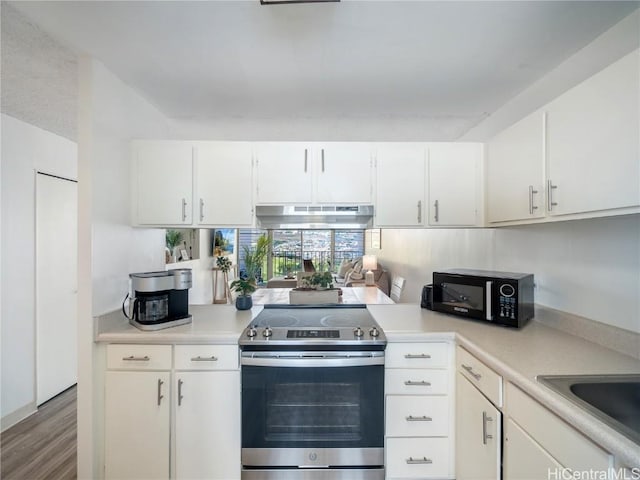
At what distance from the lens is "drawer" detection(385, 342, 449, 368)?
174cm

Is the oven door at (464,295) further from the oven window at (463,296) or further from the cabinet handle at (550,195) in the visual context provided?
the cabinet handle at (550,195)

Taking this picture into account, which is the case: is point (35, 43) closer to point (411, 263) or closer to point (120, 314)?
point (120, 314)

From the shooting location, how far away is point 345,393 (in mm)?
1700

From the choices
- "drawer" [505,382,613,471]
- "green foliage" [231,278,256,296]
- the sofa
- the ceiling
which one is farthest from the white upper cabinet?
the sofa

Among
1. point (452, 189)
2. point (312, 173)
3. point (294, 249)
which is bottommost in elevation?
point (294, 249)

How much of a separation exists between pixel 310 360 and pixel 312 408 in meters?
0.28

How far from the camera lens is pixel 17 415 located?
2449 millimetres

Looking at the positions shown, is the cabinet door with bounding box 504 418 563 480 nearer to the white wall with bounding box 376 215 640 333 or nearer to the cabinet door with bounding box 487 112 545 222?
the white wall with bounding box 376 215 640 333

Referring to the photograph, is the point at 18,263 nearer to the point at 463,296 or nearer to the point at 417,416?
the point at 417,416

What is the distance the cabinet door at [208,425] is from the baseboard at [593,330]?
1872 millimetres

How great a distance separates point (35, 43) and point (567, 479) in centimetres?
304

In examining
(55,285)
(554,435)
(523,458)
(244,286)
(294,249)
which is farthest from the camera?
(294,249)

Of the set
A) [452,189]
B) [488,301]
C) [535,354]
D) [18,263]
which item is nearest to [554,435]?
[535,354]

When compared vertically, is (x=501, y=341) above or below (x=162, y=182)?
below
